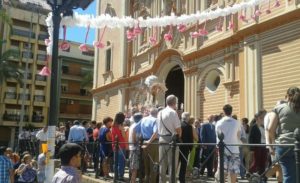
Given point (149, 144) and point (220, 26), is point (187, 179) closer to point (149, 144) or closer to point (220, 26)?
point (149, 144)

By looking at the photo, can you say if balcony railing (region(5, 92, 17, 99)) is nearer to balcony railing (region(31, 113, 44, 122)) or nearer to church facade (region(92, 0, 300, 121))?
balcony railing (region(31, 113, 44, 122))

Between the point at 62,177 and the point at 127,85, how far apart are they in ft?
73.6

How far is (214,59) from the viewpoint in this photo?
17.7 metres

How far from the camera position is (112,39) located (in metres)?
29.3

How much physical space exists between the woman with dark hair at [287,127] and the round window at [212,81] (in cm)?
1183

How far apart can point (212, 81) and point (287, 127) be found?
12556 mm

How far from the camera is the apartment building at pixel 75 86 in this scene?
58.4m

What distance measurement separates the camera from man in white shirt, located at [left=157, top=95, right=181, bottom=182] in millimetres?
8383

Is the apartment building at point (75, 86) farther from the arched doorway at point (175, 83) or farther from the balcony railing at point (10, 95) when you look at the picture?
the arched doorway at point (175, 83)

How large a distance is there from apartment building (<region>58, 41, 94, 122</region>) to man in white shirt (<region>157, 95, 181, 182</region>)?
49.4 metres

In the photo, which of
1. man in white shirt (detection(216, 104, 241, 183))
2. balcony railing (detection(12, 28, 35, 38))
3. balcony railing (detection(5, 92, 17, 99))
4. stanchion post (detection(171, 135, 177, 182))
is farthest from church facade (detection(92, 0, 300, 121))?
balcony railing (detection(12, 28, 35, 38))

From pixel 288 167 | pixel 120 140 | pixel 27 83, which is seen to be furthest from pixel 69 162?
pixel 27 83

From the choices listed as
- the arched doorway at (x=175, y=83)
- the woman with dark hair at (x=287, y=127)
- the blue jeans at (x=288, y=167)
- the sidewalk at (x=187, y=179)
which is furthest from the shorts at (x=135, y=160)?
the arched doorway at (x=175, y=83)

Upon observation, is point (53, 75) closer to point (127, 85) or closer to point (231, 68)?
point (231, 68)
